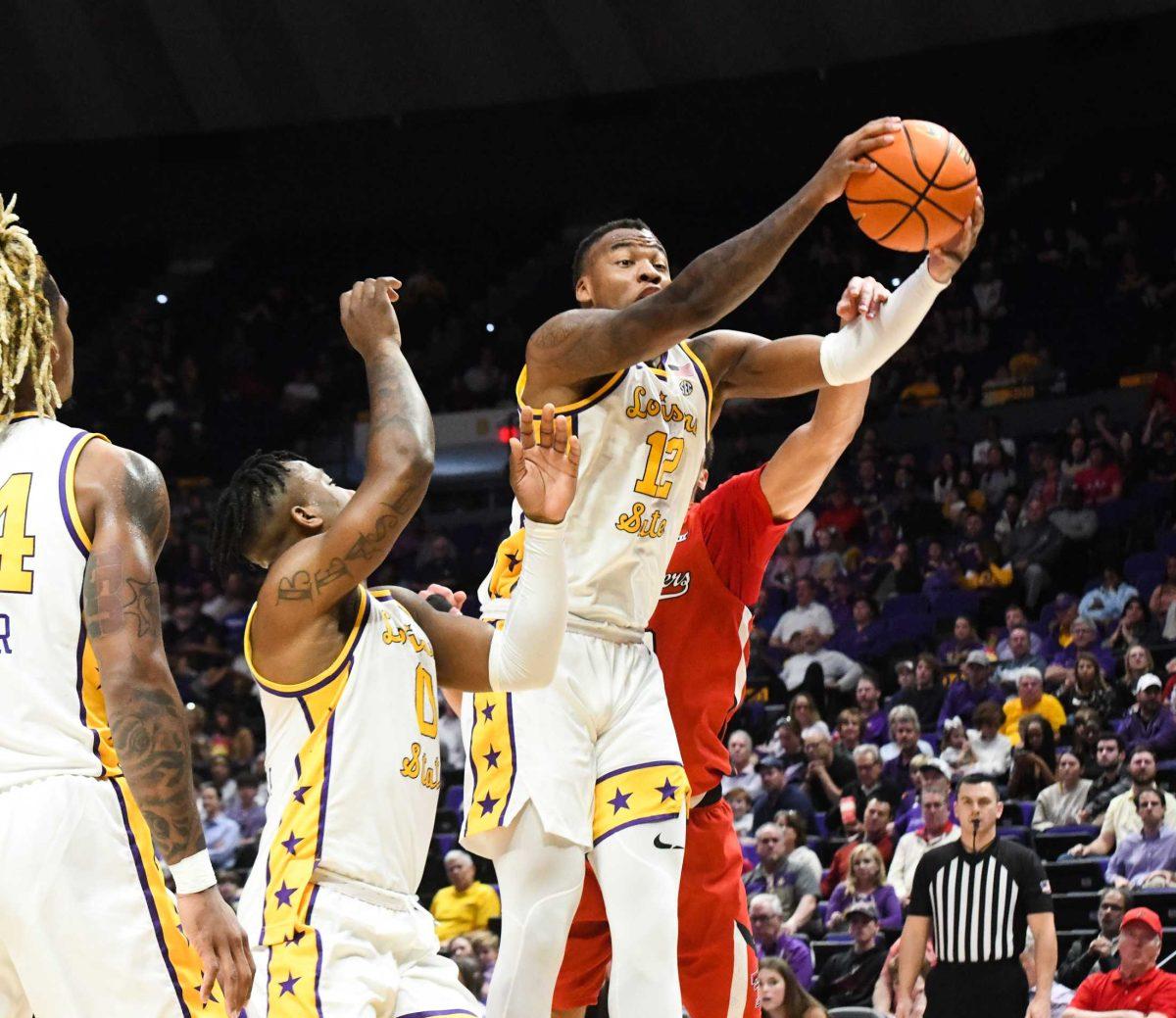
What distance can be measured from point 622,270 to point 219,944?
2.58m

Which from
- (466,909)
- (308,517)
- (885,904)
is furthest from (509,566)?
(466,909)

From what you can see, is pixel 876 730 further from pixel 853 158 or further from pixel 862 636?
pixel 853 158

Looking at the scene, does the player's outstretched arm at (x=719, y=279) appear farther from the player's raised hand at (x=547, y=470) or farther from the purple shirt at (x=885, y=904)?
the purple shirt at (x=885, y=904)

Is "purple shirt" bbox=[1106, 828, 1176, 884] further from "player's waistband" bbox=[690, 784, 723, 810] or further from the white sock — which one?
the white sock

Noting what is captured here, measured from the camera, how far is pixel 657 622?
543cm

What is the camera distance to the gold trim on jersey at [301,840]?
12.0 ft

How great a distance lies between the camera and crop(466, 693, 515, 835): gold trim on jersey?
4.55 m

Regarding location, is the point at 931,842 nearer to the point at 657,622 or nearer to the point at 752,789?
the point at 752,789

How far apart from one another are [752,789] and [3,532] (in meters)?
9.53

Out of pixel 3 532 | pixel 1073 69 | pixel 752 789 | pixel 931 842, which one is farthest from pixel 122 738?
pixel 1073 69

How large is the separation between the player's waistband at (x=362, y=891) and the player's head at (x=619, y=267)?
6.53ft

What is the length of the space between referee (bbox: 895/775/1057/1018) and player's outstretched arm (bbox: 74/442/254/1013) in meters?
5.93

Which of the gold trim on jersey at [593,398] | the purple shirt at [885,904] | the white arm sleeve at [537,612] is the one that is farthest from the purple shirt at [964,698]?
the white arm sleeve at [537,612]

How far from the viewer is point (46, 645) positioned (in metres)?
3.29
